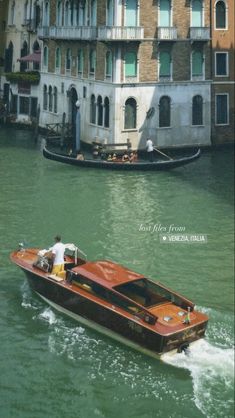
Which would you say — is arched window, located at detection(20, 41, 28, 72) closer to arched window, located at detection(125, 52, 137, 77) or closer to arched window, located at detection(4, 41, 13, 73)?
arched window, located at detection(4, 41, 13, 73)

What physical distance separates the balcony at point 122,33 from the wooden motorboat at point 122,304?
16.8 meters

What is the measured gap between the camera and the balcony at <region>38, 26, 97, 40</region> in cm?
2903

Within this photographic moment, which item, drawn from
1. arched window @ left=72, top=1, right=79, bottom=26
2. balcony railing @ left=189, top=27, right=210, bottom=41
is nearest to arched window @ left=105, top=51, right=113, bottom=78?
balcony railing @ left=189, top=27, right=210, bottom=41

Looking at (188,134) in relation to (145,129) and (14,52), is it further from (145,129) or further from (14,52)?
(14,52)

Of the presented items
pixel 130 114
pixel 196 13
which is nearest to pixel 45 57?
pixel 130 114

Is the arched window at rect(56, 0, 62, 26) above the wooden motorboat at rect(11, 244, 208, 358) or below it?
above

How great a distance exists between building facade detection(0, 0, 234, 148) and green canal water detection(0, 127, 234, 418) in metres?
4.70

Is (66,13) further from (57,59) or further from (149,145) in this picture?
(149,145)

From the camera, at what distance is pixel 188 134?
30.0 metres

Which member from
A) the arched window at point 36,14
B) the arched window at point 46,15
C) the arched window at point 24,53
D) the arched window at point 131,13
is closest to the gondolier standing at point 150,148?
the arched window at point 131,13

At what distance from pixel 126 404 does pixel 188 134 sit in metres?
22.3

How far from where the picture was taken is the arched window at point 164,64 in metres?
28.7

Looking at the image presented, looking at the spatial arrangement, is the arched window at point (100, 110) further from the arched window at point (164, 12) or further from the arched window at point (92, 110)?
the arched window at point (164, 12)

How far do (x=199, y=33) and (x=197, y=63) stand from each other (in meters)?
1.41
